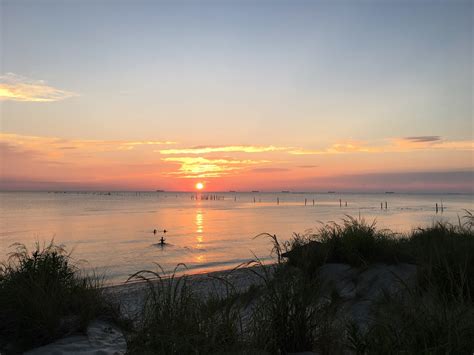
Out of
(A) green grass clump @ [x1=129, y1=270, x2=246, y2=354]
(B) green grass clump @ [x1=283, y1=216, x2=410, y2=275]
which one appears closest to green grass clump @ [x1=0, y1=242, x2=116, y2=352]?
(A) green grass clump @ [x1=129, y1=270, x2=246, y2=354]

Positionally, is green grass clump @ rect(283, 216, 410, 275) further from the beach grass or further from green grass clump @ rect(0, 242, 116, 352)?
green grass clump @ rect(0, 242, 116, 352)

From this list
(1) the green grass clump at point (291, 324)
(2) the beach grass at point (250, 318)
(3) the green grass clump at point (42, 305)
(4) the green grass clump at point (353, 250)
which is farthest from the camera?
(4) the green grass clump at point (353, 250)

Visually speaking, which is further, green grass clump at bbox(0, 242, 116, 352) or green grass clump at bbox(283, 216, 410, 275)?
green grass clump at bbox(283, 216, 410, 275)

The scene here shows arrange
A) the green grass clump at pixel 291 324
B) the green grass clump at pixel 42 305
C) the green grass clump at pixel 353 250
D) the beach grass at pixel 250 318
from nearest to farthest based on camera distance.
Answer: the beach grass at pixel 250 318 → the green grass clump at pixel 291 324 → the green grass clump at pixel 42 305 → the green grass clump at pixel 353 250

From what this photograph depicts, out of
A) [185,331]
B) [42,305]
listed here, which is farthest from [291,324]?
[42,305]

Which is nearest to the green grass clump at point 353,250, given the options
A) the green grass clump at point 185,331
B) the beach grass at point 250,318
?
the beach grass at point 250,318

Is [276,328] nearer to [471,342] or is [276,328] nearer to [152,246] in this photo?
[471,342]

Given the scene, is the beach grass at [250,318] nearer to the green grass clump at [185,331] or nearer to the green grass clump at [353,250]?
the green grass clump at [185,331]

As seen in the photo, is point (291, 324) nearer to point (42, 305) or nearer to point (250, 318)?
point (250, 318)

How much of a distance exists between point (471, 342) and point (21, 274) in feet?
24.5

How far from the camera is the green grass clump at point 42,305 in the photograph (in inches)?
254

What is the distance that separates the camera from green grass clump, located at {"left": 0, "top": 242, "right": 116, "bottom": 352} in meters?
6.44

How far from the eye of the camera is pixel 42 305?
6.66 metres

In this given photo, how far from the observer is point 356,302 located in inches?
348
